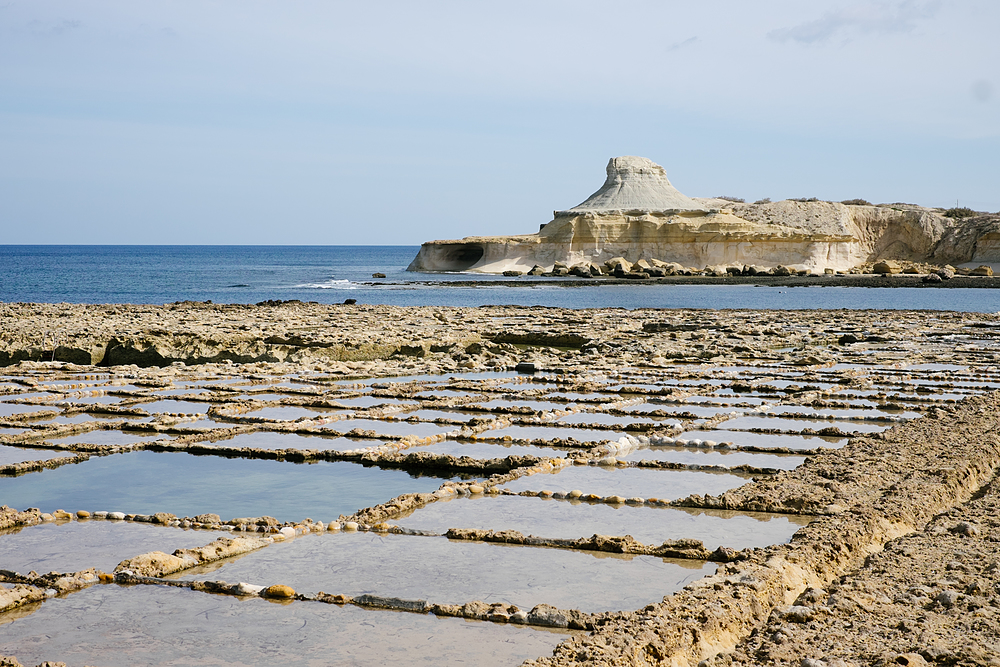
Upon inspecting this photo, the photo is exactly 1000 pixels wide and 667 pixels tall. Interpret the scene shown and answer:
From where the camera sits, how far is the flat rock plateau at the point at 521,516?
10.9 feet

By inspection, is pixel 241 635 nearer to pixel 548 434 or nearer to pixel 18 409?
pixel 548 434

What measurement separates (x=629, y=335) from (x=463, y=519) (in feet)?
42.7

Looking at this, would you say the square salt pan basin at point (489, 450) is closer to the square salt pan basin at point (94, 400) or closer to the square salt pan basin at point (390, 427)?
the square salt pan basin at point (390, 427)

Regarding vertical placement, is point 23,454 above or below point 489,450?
below

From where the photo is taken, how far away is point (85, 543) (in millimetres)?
4516

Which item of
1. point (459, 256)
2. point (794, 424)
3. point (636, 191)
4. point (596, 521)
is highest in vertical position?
point (636, 191)

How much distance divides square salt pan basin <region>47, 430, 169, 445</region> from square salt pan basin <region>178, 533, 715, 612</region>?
3261 mm

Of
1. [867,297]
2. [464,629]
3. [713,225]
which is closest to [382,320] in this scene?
[464,629]

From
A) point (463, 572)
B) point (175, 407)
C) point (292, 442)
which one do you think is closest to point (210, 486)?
point (292, 442)

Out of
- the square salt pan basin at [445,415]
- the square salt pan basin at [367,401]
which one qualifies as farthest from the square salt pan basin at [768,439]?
the square salt pan basin at [367,401]

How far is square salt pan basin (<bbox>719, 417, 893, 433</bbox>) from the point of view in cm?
770

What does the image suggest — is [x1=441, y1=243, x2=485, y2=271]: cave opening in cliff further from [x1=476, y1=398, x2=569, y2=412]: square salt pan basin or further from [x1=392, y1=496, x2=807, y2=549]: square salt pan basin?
[x1=392, y1=496, x2=807, y2=549]: square salt pan basin

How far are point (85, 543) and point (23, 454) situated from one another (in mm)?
2624

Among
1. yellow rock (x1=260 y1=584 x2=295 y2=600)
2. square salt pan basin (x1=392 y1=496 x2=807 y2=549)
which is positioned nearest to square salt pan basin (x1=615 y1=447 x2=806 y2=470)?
square salt pan basin (x1=392 y1=496 x2=807 y2=549)
